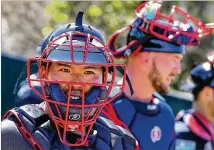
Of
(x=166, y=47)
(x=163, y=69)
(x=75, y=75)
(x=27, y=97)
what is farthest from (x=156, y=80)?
(x=75, y=75)

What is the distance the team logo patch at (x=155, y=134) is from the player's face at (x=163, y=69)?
235mm

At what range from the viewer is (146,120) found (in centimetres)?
439

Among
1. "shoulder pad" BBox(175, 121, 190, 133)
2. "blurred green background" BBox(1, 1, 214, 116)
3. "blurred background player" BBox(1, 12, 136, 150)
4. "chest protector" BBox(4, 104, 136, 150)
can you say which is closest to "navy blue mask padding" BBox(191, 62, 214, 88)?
"shoulder pad" BBox(175, 121, 190, 133)

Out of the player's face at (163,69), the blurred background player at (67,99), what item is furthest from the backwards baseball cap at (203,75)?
the blurred background player at (67,99)

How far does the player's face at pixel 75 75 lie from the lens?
2.88m

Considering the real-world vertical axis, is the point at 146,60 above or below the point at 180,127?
above

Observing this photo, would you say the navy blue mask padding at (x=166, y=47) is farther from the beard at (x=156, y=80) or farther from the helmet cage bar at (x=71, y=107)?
the helmet cage bar at (x=71, y=107)

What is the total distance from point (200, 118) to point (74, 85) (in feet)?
8.34

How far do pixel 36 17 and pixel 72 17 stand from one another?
1.41m

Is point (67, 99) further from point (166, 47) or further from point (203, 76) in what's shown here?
point (203, 76)

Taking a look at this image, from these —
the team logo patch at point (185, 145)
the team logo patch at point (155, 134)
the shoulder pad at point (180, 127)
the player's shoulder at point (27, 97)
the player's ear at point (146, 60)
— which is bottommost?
the team logo patch at point (185, 145)

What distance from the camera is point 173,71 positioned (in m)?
4.46

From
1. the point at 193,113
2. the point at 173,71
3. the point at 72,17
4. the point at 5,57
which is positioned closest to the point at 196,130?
the point at 193,113

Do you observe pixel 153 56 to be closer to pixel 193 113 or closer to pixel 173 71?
pixel 173 71
